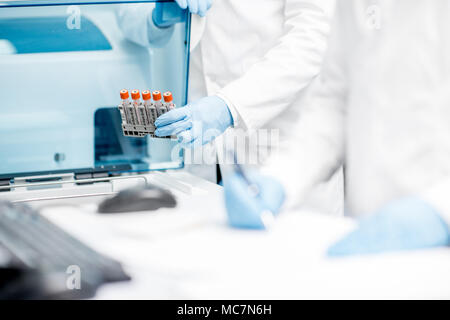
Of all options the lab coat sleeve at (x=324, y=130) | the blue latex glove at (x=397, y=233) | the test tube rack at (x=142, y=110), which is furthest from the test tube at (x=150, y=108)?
the blue latex glove at (x=397, y=233)

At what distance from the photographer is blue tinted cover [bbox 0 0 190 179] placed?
1.11 metres

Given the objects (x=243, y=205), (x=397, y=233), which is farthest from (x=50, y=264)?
(x=397, y=233)

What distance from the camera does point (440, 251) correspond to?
68cm

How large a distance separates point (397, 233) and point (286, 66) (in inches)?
25.6

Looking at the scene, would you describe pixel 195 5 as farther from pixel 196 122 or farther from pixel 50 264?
pixel 50 264

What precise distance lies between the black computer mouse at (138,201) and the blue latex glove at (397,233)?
389mm

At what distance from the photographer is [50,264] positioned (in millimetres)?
654

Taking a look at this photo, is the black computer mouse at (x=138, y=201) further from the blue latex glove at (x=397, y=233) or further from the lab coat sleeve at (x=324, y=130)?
the blue latex glove at (x=397, y=233)

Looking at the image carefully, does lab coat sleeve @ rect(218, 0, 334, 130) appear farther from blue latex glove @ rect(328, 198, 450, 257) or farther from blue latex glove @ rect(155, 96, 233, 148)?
blue latex glove @ rect(328, 198, 450, 257)

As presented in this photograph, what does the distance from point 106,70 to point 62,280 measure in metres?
0.70

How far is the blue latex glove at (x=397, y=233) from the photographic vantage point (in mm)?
667

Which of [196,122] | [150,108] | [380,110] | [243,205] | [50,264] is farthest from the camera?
[196,122]

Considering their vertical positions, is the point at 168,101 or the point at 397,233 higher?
the point at 168,101

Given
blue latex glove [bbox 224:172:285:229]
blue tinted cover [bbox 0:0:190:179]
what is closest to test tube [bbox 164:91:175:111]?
blue tinted cover [bbox 0:0:190:179]
